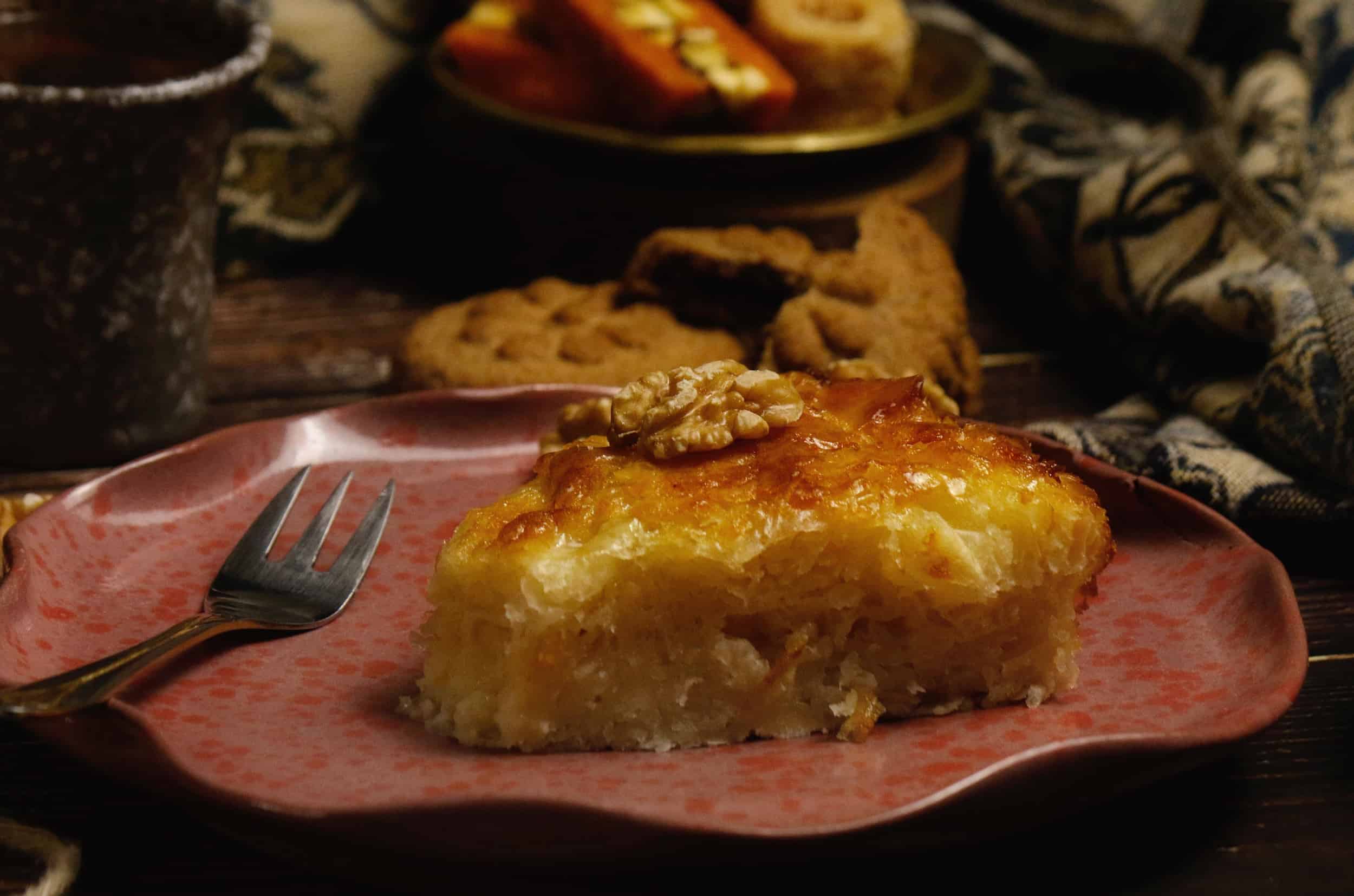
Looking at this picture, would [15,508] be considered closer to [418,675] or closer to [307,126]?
[418,675]

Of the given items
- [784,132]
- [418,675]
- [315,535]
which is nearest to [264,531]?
[315,535]

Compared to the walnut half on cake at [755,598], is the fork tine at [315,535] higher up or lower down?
lower down

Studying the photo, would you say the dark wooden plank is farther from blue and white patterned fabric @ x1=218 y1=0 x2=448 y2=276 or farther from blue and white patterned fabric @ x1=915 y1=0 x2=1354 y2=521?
blue and white patterned fabric @ x1=218 y1=0 x2=448 y2=276

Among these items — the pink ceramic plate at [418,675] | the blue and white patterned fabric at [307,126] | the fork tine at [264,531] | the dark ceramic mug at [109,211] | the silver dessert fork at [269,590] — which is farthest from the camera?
the blue and white patterned fabric at [307,126]

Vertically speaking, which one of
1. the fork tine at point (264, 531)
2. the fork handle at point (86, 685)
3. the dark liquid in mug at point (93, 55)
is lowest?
the fork tine at point (264, 531)


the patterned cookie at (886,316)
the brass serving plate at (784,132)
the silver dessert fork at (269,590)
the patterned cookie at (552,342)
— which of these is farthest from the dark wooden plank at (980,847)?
the brass serving plate at (784,132)

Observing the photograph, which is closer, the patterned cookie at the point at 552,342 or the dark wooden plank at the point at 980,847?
A: the dark wooden plank at the point at 980,847

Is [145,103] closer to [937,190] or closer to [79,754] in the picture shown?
[79,754]

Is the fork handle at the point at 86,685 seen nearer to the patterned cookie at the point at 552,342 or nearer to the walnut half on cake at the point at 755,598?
the walnut half on cake at the point at 755,598
